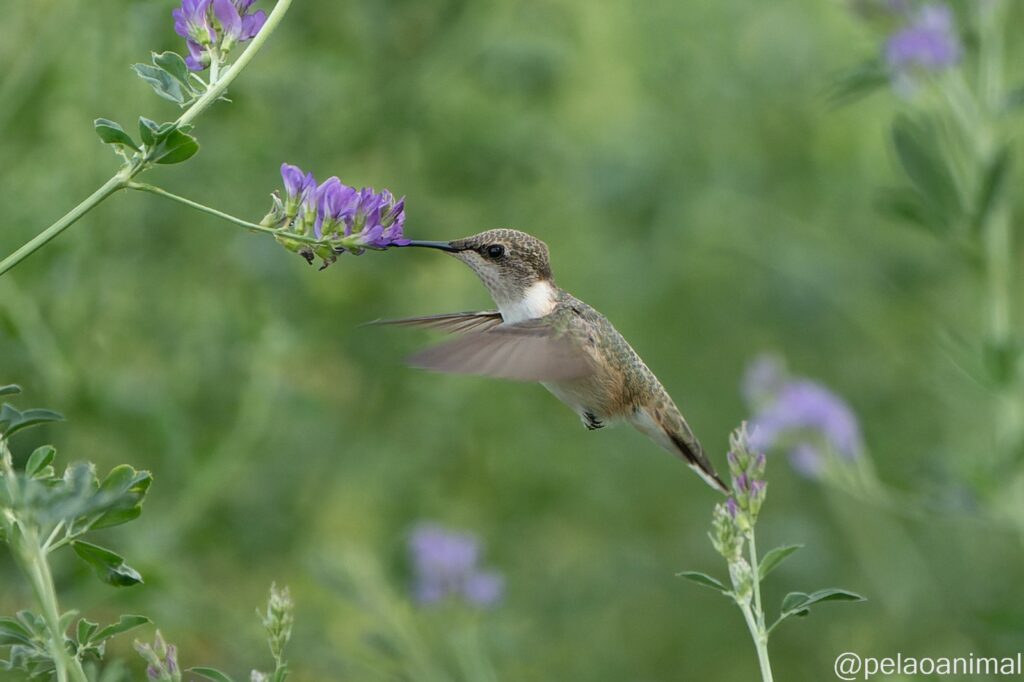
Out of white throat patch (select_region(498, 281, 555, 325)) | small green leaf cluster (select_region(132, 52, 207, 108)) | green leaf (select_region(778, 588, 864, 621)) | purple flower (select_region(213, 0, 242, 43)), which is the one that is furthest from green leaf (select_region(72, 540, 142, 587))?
white throat patch (select_region(498, 281, 555, 325))

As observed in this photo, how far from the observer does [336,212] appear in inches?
76.9

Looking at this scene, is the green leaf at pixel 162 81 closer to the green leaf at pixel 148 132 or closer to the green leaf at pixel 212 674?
the green leaf at pixel 148 132

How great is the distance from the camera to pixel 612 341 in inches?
112

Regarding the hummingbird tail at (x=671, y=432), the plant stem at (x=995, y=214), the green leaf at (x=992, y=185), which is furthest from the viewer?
the plant stem at (x=995, y=214)

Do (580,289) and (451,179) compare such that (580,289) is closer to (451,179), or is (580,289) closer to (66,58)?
(451,179)

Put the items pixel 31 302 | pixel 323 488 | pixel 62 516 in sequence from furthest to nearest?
pixel 323 488, pixel 31 302, pixel 62 516

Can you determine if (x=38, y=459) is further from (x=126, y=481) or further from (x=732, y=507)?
(x=732, y=507)

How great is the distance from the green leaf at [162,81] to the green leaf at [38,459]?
476 millimetres

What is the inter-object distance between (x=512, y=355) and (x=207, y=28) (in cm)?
69

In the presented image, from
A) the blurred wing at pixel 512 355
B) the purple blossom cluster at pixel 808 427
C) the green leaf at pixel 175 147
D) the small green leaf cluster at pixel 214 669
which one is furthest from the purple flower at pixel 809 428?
the green leaf at pixel 175 147

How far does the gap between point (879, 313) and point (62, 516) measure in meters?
4.78

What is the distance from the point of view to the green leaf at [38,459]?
5.75ft

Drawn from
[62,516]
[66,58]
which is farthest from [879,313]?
[62,516]

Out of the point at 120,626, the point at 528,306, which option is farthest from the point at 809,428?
the point at 120,626
